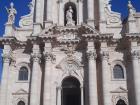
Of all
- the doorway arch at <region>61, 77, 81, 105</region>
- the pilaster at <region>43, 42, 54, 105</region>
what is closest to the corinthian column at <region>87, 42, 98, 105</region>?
the doorway arch at <region>61, 77, 81, 105</region>

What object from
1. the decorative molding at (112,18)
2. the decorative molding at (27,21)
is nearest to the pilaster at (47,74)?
the decorative molding at (27,21)

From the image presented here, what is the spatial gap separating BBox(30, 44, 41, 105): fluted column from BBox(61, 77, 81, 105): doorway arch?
6.67ft

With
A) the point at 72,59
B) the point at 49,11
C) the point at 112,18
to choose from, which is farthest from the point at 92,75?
the point at 49,11

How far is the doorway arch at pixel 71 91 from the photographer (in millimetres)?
24236

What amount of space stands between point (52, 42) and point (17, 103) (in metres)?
5.34

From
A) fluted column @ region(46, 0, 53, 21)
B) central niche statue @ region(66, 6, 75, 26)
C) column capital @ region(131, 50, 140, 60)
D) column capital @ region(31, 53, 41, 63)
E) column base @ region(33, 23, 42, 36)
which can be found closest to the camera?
column capital @ region(131, 50, 140, 60)

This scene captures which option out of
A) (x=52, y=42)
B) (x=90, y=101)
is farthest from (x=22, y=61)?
(x=90, y=101)

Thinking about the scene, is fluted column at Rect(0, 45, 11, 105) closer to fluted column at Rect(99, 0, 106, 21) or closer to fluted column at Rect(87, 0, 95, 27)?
fluted column at Rect(87, 0, 95, 27)

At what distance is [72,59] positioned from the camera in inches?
955

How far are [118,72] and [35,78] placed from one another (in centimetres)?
635

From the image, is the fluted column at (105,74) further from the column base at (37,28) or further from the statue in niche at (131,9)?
the column base at (37,28)

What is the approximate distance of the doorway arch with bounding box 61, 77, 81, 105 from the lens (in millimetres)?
24236

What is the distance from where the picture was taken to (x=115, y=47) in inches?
967

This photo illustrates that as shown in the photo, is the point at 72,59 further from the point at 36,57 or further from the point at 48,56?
the point at 36,57
